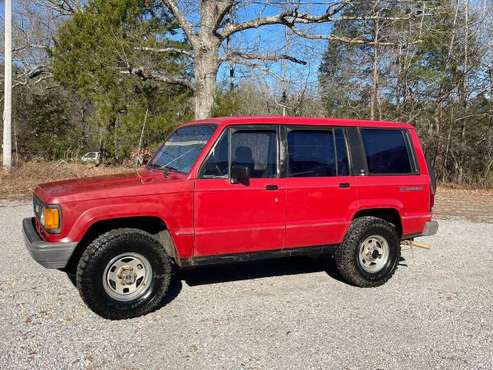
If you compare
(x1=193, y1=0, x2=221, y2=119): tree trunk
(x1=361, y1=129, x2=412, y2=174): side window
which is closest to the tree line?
(x1=193, y1=0, x2=221, y2=119): tree trunk

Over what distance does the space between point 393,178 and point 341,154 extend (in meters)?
0.77

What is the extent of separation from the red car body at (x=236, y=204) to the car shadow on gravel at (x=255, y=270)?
3.16ft

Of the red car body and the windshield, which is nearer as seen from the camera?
the red car body

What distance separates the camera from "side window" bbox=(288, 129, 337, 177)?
4.96m

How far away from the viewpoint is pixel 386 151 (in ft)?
18.3

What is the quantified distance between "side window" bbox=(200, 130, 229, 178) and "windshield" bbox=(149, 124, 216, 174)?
14cm

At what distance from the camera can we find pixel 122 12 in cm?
1733

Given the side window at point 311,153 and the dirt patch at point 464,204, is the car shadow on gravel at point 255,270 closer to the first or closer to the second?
the side window at point 311,153

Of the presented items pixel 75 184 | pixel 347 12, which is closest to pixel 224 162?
pixel 75 184

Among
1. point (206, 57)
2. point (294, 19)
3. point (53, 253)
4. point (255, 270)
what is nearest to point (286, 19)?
point (294, 19)

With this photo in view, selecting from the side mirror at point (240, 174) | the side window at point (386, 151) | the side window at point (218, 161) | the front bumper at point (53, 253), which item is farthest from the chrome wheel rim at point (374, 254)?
the front bumper at point (53, 253)

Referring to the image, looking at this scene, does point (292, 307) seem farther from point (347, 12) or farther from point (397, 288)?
point (347, 12)

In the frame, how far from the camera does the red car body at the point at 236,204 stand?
4.14m

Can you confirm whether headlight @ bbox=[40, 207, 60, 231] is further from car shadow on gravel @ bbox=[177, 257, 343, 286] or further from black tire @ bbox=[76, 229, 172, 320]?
car shadow on gravel @ bbox=[177, 257, 343, 286]
